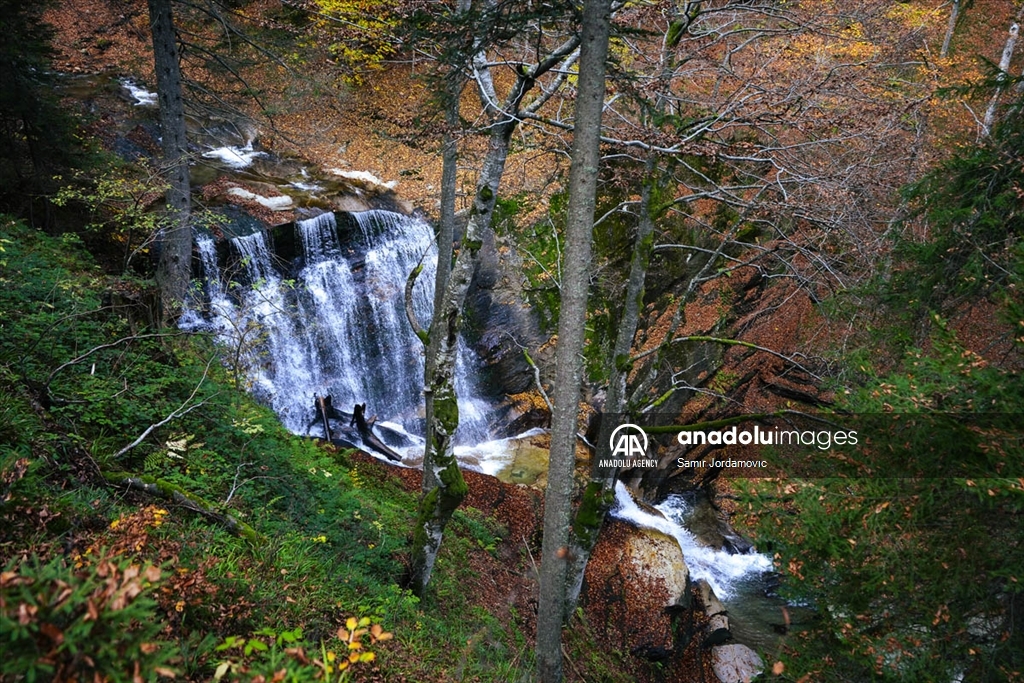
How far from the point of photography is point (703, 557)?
38.1 feet

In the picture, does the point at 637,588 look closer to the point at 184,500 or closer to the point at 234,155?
the point at 184,500

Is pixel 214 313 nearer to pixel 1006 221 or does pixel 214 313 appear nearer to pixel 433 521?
pixel 433 521

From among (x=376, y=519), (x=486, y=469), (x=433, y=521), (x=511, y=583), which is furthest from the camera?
(x=486, y=469)

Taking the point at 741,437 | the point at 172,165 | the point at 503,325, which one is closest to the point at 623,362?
the point at 741,437

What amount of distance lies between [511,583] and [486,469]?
3881 mm

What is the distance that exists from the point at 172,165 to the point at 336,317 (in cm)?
486

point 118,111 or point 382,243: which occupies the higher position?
point 118,111

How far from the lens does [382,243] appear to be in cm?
1403

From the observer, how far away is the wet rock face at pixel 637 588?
9.09 meters

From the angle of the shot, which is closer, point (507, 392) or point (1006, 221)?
point (1006, 221)

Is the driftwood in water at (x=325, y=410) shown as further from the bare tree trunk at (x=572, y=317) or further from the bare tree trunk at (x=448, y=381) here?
the bare tree trunk at (x=572, y=317)

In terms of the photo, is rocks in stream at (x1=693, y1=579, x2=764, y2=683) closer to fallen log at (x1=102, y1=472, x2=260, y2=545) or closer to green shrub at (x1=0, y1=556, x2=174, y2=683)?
fallen log at (x1=102, y1=472, x2=260, y2=545)

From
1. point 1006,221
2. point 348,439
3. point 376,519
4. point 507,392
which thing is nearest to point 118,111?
point 348,439

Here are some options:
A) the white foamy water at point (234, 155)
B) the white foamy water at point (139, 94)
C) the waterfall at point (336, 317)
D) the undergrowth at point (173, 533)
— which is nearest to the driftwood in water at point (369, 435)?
the waterfall at point (336, 317)
